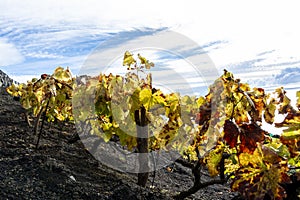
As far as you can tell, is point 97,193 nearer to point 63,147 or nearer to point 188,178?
point 63,147

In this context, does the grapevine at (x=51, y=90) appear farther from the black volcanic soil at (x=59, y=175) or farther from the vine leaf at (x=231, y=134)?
the vine leaf at (x=231, y=134)

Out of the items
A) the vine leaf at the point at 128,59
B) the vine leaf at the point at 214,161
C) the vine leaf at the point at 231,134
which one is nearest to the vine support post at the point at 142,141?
the vine leaf at the point at 128,59

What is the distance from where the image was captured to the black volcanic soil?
3.13m

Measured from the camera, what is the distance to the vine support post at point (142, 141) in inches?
141

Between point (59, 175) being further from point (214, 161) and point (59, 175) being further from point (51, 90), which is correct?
point (214, 161)

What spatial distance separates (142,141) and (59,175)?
79cm

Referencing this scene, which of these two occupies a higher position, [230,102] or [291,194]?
[230,102]

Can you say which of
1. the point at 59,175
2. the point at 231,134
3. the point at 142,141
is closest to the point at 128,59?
the point at 142,141

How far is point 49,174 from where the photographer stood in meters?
3.39

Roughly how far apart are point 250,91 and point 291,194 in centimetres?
74

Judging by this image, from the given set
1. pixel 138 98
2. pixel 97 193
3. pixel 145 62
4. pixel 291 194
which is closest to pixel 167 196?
pixel 97 193

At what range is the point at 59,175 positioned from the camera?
11.2 ft

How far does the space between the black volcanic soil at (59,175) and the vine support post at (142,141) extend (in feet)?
0.39

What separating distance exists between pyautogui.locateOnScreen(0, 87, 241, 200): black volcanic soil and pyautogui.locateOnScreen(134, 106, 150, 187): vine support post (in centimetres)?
12
